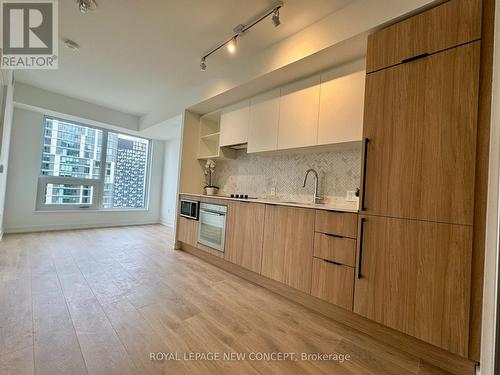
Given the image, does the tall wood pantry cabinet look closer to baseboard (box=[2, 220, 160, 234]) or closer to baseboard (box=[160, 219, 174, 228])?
baseboard (box=[160, 219, 174, 228])

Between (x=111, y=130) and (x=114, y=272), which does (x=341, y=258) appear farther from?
(x=111, y=130)

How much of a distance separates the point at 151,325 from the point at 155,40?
2790 millimetres

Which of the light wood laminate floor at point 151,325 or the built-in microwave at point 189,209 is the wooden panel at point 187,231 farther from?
the light wood laminate floor at point 151,325

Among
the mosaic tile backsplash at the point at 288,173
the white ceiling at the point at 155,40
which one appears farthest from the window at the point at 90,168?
the mosaic tile backsplash at the point at 288,173

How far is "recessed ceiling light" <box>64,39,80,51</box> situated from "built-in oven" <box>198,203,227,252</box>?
242 cm

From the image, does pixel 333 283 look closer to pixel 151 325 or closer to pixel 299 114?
pixel 151 325

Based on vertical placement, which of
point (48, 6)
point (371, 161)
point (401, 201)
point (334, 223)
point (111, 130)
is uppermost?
point (48, 6)

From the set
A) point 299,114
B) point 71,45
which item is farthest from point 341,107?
point 71,45

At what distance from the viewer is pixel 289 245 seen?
208 cm

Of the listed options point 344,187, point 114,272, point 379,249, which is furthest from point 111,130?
point 379,249

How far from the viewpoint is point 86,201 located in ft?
16.0

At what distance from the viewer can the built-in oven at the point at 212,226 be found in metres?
2.82

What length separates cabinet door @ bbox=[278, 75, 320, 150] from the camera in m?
2.28

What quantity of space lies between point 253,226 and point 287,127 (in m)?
1.18
